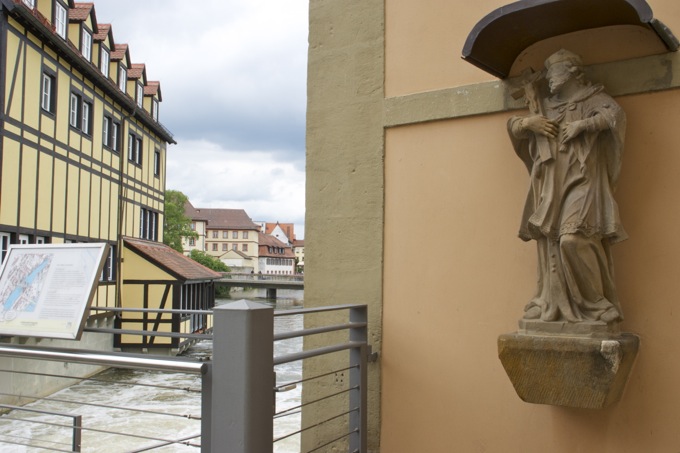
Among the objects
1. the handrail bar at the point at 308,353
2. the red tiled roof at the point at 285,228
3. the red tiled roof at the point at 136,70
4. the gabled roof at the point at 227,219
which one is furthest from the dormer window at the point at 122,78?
the red tiled roof at the point at 285,228

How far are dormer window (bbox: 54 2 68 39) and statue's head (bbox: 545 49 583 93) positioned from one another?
51.3 feet

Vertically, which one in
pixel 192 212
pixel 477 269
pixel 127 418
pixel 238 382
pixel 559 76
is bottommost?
pixel 127 418

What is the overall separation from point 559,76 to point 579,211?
0.72m

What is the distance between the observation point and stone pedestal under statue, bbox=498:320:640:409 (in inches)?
125

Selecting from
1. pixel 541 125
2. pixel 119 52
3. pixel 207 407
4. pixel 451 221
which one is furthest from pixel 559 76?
pixel 119 52

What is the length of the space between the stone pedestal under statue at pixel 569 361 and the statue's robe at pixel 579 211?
0.09 m

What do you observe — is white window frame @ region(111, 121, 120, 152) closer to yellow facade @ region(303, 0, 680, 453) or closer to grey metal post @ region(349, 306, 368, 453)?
yellow facade @ region(303, 0, 680, 453)

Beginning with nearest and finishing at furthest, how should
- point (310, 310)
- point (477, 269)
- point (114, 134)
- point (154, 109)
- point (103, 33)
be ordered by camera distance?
point (310, 310)
point (477, 269)
point (103, 33)
point (114, 134)
point (154, 109)

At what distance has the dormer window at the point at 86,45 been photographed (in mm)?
18609

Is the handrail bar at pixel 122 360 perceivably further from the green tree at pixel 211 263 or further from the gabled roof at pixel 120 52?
the green tree at pixel 211 263

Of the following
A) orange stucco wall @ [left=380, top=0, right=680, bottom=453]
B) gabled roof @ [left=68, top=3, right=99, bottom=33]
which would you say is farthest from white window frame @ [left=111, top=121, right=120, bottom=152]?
orange stucco wall @ [left=380, top=0, right=680, bottom=453]

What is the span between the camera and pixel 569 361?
10.6 ft

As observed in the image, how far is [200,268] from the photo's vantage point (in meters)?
25.2

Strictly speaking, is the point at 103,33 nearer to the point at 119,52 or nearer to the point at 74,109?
the point at 119,52
